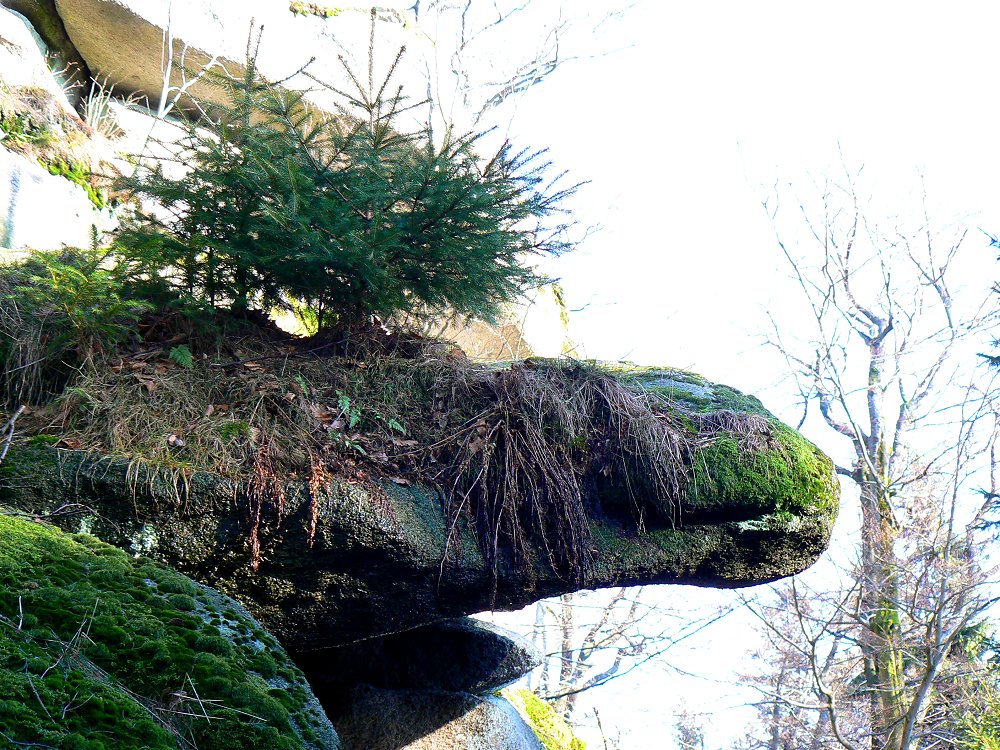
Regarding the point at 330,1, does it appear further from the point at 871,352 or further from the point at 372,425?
the point at 871,352

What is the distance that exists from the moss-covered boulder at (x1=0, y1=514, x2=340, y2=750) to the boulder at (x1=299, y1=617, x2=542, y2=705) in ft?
9.31

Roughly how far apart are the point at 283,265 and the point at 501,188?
1.41 metres

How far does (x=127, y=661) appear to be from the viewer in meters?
2.59

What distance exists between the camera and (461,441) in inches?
188

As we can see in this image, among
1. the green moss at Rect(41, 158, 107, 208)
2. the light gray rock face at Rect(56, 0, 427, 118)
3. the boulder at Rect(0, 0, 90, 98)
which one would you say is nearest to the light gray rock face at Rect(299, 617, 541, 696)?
the green moss at Rect(41, 158, 107, 208)

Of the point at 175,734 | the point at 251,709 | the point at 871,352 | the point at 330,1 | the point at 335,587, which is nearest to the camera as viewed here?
the point at 175,734

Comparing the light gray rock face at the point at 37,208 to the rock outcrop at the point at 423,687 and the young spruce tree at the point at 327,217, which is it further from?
the rock outcrop at the point at 423,687

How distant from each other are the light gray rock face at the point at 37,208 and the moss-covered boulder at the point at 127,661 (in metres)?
3.84

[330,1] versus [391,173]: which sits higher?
[330,1]

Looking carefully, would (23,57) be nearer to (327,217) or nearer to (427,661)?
(327,217)

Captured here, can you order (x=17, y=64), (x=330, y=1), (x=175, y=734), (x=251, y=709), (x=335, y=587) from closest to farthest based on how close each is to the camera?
(x=175, y=734) → (x=251, y=709) → (x=335, y=587) → (x=17, y=64) → (x=330, y=1)

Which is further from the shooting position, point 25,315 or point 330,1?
point 330,1

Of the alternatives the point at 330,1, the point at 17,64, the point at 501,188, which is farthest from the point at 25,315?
the point at 330,1

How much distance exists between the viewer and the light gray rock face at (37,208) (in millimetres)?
6242
